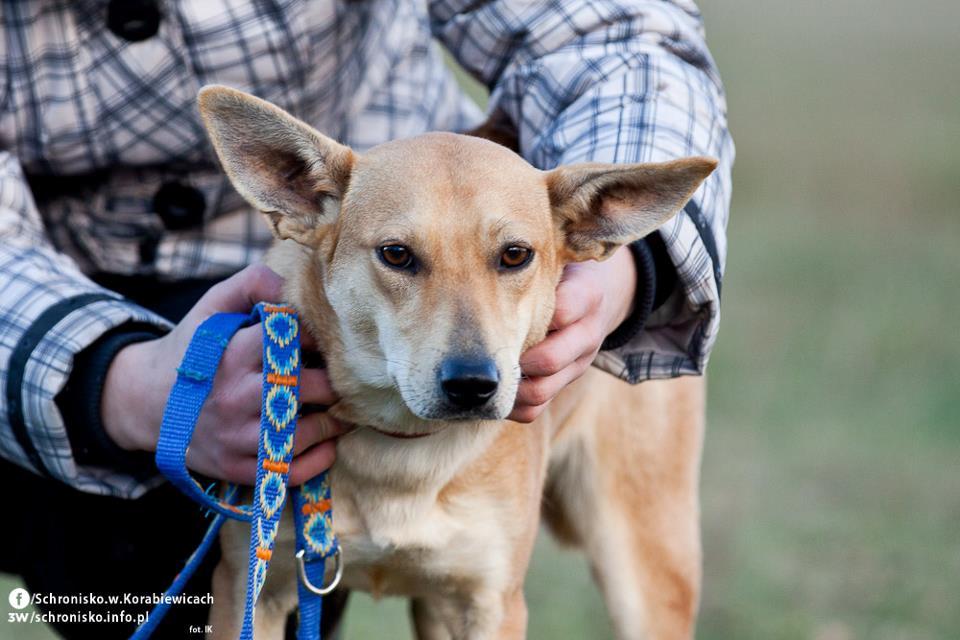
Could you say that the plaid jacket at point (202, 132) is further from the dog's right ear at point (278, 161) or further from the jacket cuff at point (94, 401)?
the dog's right ear at point (278, 161)

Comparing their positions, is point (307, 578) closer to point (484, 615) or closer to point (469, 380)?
point (484, 615)

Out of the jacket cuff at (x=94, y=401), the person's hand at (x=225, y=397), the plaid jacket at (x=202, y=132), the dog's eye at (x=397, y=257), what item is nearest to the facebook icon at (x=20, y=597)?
the plaid jacket at (x=202, y=132)

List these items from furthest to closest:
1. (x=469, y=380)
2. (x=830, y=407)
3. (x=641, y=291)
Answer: (x=830, y=407), (x=641, y=291), (x=469, y=380)

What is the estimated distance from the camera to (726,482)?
5.32 meters

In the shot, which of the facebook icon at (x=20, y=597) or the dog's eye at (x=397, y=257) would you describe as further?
the facebook icon at (x=20, y=597)

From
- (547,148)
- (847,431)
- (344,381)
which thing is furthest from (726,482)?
(344,381)

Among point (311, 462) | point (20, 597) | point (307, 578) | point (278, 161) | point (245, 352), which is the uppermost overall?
point (278, 161)

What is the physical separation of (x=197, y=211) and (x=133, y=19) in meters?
0.46

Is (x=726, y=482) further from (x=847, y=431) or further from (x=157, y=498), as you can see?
(x=157, y=498)

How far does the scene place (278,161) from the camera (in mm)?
2232

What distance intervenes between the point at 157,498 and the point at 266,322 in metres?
0.89

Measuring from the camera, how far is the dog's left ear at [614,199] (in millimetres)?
2174

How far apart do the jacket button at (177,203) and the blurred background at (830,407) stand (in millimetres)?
1521

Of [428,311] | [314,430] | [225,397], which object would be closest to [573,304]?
[428,311]
